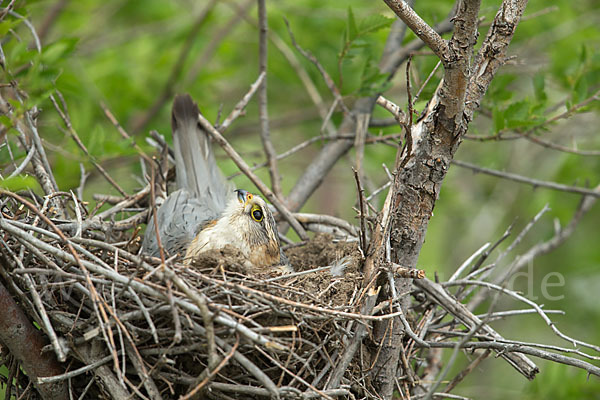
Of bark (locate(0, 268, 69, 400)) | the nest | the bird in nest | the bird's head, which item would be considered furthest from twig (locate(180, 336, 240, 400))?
the bird's head

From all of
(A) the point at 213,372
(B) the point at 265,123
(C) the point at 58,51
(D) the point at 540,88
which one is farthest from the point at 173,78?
(A) the point at 213,372

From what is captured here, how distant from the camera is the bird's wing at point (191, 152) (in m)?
4.18

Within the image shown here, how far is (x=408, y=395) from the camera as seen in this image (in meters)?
3.09

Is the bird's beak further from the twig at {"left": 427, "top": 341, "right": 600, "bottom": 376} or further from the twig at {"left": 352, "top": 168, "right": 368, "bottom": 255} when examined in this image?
the twig at {"left": 427, "top": 341, "right": 600, "bottom": 376}

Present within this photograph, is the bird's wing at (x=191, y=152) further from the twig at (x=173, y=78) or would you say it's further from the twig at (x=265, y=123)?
the twig at (x=173, y=78)

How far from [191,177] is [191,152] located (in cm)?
17

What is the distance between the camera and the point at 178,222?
155 inches

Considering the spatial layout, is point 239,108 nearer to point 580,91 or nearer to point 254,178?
point 254,178

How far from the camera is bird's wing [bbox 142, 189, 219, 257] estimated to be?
12.5 feet

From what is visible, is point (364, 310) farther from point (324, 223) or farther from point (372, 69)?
point (372, 69)

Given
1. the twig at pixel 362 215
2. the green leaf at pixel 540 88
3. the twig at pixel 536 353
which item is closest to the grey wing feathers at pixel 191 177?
the twig at pixel 362 215

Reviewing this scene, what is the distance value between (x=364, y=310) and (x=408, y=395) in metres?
0.63

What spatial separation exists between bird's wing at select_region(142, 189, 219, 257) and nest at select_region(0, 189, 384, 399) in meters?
0.82

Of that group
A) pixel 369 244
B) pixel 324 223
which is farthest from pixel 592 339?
pixel 369 244
